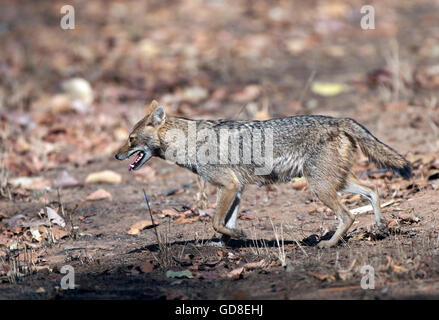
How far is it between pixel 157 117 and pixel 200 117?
504cm

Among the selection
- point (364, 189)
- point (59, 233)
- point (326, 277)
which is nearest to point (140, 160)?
point (59, 233)

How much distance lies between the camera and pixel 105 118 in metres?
12.6

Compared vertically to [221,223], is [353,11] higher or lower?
higher

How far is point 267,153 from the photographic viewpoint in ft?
23.7

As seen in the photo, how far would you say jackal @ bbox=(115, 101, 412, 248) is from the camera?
22.4 ft

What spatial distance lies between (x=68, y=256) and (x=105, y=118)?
5.96m

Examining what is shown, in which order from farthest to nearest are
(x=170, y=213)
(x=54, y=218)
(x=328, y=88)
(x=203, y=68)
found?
(x=203, y=68) → (x=328, y=88) → (x=170, y=213) → (x=54, y=218)

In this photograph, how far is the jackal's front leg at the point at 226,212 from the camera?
22.6 feet

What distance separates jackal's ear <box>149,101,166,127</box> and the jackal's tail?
6.81ft

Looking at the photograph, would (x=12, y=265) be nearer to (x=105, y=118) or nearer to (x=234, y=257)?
Result: (x=234, y=257)

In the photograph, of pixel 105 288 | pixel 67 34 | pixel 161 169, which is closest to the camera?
pixel 105 288

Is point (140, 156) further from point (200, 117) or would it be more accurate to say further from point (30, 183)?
point (200, 117)

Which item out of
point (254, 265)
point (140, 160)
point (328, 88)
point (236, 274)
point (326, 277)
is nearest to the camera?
point (326, 277)
